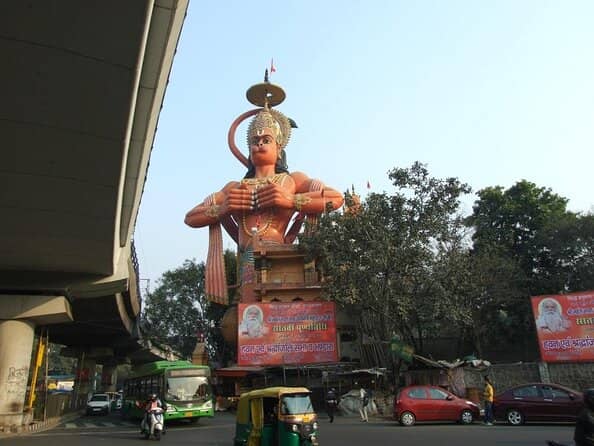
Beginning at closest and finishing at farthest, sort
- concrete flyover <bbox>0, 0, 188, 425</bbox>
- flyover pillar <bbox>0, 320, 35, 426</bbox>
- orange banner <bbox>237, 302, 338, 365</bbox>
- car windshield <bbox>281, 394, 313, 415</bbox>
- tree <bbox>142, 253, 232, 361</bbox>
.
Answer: concrete flyover <bbox>0, 0, 188, 425</bbox>, car windshield <bbox>281, 394, 313, 415</bbox>, flyover pillar <bbox>0, 320, 35, 426</bbox>, orange banner <bbox>237, 302, 338, 365</bbox>, tree <bbox>142, 253, 232, 361</bbox>

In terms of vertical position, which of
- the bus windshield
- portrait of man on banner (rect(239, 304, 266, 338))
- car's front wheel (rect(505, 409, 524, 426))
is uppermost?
portrait of man on banner (rect(239, 304, 266, 338))

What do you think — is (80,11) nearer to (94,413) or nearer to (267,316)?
(267,316)

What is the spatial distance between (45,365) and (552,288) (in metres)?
29.3

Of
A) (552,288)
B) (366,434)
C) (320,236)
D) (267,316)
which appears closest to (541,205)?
(552,288)

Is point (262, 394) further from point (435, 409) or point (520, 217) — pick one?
point (520, 217)

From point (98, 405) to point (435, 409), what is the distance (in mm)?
23496

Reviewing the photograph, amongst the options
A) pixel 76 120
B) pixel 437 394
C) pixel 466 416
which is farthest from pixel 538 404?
pixel 76 120

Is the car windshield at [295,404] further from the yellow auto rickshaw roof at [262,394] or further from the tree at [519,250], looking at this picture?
the tree at [519,250]

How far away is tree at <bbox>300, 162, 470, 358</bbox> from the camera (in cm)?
2381

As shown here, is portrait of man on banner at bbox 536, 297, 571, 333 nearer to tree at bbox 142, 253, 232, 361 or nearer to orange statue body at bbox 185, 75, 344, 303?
orange statue body at bbox 185, 75, 344, 303

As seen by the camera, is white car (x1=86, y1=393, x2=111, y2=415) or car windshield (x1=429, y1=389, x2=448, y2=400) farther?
white car (x1=86, y1=393, x2=111, y2=415)

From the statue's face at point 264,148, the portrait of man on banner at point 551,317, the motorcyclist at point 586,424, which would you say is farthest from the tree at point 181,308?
the motorcyclist at point 586,424

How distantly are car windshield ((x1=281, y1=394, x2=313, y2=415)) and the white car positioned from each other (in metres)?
26.6

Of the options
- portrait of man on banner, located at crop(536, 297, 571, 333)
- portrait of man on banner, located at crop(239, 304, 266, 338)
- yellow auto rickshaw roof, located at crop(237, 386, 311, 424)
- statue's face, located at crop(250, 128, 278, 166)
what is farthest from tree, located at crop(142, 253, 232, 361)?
yellow auto rickshaw roof, located at crop(237, 386, 311, 424)
